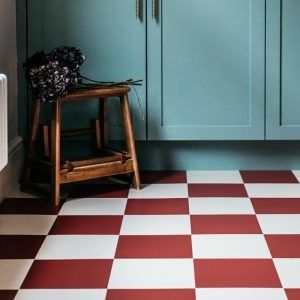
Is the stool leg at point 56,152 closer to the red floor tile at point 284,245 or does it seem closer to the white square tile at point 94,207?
the white square tile at point 94,207

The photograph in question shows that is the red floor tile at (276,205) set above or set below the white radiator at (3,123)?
below

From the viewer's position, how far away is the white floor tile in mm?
2197

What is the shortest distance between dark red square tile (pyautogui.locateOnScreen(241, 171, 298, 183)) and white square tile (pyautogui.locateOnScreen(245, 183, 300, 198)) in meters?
0.08

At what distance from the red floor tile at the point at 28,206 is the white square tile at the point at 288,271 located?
105 cm

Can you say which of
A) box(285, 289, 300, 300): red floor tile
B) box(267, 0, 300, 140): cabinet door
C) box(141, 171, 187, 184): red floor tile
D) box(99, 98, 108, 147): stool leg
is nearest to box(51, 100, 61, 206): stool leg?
box(99, 98, 108, 147): stool leg

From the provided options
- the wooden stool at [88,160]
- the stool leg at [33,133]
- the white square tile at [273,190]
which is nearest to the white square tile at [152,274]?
the wooden stool at [88,160]

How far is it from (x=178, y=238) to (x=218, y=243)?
15cm

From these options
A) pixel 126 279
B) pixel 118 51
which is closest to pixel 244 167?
pixel 118 51

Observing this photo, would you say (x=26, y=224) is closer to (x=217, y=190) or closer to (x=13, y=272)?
(x=13, y=272)

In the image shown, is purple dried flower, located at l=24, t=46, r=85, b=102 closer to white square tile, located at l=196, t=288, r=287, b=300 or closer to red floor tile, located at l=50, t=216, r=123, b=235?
red floor tile, located at l=50, t=216, r=123, b=235

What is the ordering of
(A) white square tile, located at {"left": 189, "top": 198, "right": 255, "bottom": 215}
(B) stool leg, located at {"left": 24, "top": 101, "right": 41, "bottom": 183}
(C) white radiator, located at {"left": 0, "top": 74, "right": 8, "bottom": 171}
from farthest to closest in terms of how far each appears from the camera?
1. (B) stool leg, located at {"left": 24, "top": 101, "right": 41, "bottom": 183}
2. (A) white square tile, located at {"left": 189, "top": 198, "right": 255, "bottom": 215}
3. (C) white radiator, located at {"left": 0, "top": 74, "right": 8, "bottom": 171}

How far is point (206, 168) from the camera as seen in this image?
3875mm

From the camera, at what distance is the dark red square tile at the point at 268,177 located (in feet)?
12.0

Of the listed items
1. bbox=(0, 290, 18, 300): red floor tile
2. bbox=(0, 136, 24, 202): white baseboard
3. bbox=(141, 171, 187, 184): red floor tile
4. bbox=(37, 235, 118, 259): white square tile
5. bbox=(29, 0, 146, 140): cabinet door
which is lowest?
bbox=(0, 290, 18, 300): red floor tile
